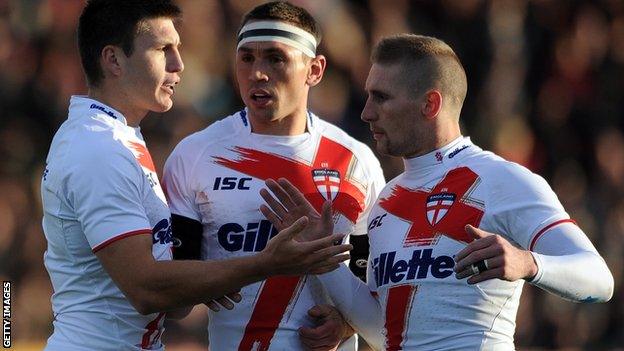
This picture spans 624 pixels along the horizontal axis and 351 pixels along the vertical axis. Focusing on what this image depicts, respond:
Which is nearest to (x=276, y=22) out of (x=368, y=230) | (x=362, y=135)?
(x=368, y=230)

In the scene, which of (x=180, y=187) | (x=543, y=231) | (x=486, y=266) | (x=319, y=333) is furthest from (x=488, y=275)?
(x=180, y=187)

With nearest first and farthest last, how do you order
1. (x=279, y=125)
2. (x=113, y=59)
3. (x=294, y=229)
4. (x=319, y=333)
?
(x=294, y=229), (x=113, y=59), (x=319, y=333), (x=279, y=125)

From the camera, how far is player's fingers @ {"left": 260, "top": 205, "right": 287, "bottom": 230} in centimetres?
581

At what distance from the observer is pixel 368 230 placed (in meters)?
5.96

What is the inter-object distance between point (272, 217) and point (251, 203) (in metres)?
0.28

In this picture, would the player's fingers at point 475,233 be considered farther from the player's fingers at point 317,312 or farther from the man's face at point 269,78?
the man's face at point 269,78

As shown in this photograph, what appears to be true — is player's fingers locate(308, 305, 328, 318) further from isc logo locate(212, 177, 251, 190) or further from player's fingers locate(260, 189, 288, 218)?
isc logo locate(212, 177, 251, 190)

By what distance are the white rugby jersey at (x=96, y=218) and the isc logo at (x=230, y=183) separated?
1.56 ft

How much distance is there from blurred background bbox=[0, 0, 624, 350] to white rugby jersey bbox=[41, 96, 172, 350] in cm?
382

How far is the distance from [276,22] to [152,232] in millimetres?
1307

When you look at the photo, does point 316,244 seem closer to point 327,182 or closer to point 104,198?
point 104,198

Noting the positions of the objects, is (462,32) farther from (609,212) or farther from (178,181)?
(178,181)

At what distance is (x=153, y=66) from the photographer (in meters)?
5.75

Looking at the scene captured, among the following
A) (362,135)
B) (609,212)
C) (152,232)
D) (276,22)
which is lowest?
(609,212)
